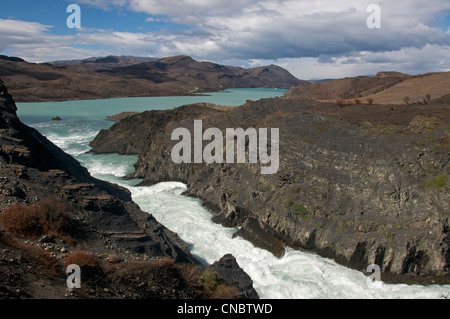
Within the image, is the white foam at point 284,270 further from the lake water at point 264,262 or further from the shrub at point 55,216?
the shrub at point 55,216

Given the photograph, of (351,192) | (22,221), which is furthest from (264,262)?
(22,221)

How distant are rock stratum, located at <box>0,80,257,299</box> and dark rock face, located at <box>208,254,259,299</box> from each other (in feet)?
0.18

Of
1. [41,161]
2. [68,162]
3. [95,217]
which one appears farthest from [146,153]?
[95,217]

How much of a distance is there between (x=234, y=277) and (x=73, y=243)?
657 cm

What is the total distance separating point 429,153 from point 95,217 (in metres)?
19.0

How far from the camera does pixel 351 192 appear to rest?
20469 mm

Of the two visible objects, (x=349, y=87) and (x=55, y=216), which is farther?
(x=349, y=87)

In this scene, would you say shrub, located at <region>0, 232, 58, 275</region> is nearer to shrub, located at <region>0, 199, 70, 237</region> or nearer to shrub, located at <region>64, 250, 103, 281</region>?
shrub, located at <region>64, 250, 103, 281</region>

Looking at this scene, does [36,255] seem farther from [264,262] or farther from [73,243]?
[264,262]

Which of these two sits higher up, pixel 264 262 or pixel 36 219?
pixel 36 219

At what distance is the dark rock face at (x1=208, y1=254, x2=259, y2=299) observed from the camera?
13.6m

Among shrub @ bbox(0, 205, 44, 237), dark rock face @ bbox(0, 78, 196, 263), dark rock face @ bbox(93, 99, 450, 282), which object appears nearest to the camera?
shrub @ bbox(0, 205, 44, 237)

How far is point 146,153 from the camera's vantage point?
1547 inches

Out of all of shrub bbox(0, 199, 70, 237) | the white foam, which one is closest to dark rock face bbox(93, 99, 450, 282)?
the white foam
